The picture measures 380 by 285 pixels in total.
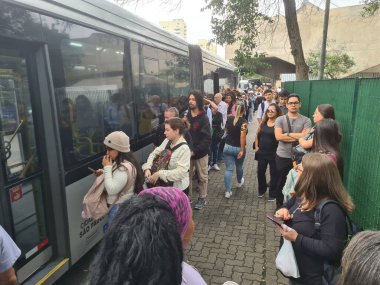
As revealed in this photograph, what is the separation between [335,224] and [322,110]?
2.41 meters

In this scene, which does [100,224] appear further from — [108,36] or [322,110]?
[322,110]

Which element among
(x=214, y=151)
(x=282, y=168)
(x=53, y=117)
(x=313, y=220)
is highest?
(x=53, y=117)

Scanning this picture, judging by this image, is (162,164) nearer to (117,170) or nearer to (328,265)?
(117,170)

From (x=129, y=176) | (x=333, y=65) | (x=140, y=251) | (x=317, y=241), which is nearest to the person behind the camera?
(x=140, y=251)

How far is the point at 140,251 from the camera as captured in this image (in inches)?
45.5

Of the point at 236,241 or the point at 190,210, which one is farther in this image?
the point at 236,241

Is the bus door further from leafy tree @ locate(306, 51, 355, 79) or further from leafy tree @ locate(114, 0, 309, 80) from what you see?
leafy tree @ locate(306, 51, 355, 79)

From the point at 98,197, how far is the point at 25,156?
31.9 inches

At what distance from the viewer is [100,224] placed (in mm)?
4250

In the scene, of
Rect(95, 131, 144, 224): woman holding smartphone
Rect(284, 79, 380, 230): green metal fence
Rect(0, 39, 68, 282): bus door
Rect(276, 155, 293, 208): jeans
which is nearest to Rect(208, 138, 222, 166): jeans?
Rect(276, 155, 293, 208): jeans

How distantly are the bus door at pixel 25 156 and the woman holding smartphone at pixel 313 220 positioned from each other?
7.49 ft

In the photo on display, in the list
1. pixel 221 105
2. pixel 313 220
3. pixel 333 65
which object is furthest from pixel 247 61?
pixel 333 65

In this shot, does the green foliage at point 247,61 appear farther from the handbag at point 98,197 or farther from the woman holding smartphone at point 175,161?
the handbag at point 98,197

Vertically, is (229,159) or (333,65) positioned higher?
(333,65)
